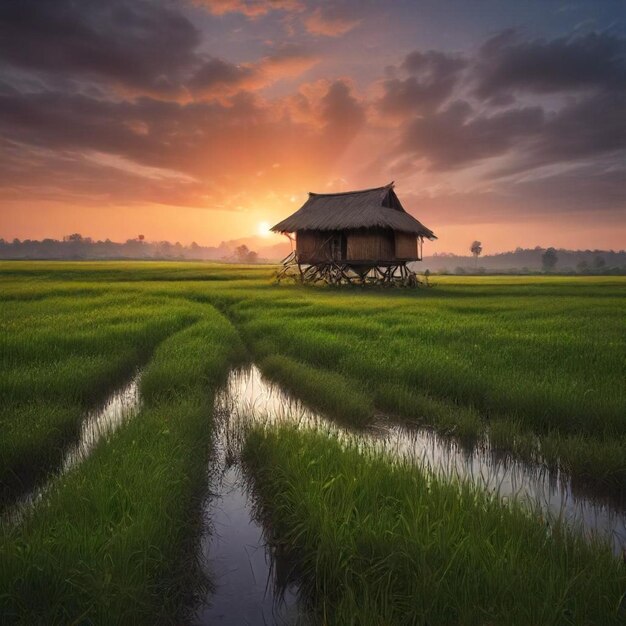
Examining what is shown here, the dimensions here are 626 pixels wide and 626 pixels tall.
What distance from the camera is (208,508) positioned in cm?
401

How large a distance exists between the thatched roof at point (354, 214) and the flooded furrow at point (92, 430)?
20.9 m

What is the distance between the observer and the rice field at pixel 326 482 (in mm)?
2486

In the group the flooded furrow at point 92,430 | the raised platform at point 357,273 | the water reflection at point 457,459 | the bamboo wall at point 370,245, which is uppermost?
the bamboo wall at point 370,245

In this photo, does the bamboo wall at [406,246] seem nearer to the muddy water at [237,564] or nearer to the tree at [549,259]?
the muddy water at [237,564]

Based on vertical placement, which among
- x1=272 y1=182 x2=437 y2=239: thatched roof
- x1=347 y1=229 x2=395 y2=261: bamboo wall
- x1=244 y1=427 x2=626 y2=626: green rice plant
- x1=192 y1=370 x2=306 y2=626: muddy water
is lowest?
x1=192 y1=370 x2=306 y2=626: muddy water

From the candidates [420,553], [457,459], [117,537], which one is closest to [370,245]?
[457,459]

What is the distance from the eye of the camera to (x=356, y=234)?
1105 inches

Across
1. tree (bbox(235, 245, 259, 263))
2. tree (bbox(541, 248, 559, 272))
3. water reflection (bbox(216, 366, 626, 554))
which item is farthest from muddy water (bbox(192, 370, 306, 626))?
tree (bbox(235, 245, 259, 263))

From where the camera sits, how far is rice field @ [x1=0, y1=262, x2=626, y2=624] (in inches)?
97.9

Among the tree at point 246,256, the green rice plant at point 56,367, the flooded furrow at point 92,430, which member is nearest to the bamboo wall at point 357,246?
the green rice plant at point 56,367

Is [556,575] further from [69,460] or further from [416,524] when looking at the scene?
[69,460]

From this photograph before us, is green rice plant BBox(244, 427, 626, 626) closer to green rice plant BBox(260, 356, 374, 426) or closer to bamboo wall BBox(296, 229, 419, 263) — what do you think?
green rice plant BBox(260, 356, 374, 426)

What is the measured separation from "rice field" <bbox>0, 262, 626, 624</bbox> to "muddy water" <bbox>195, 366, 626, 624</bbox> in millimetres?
74

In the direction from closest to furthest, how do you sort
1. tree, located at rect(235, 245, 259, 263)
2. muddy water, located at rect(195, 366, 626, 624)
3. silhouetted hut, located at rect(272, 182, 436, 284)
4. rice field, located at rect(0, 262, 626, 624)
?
1. rice field, located at rect(0, 262, 626, 624)
2. muddy water, located at rect(195, 366, 626, 624)
3. silhouetted hut, located at rect(272, 182, 436, 284)
4. tree, located at rect(235, 245, 259, 263)
